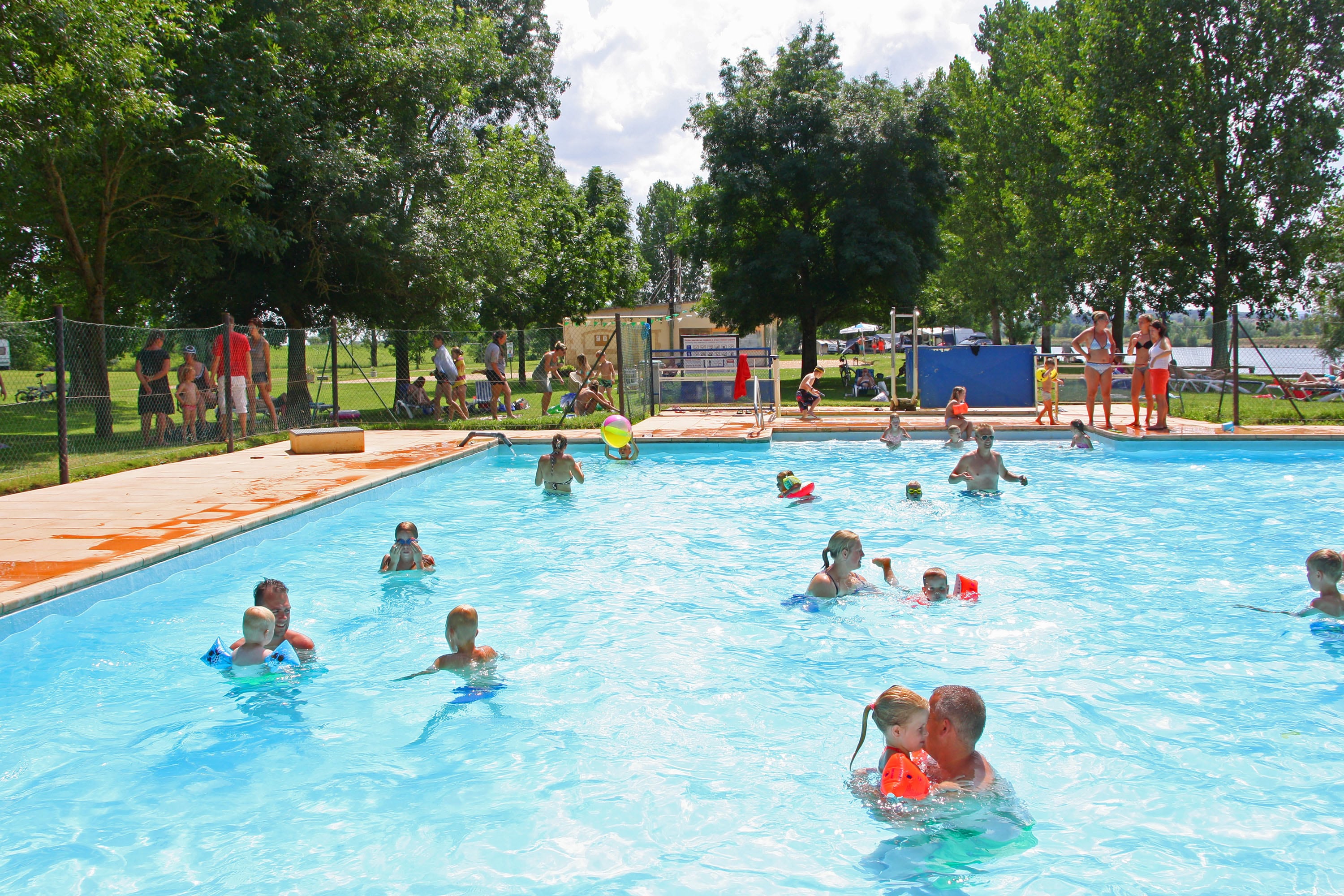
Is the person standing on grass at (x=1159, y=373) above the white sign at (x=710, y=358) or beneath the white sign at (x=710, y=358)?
beneath

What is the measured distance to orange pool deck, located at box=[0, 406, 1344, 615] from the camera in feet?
25.3

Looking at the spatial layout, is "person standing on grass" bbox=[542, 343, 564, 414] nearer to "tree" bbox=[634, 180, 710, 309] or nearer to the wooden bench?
the wooden bench

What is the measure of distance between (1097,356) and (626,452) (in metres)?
8.42

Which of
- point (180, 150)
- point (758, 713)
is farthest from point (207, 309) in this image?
point (758, 713)

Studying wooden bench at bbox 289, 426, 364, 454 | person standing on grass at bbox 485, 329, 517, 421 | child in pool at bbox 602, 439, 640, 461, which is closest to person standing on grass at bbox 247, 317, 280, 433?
wooden bench at bbox 289, 426, 364, 454

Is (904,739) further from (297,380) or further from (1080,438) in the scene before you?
(297,380)

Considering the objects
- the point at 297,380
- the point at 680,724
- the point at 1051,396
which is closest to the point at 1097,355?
the point at 1051,396

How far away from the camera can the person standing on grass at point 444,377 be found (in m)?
19.3

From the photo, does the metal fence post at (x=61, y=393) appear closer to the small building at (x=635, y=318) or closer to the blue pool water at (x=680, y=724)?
the blue pool water at (x=680, y=724)

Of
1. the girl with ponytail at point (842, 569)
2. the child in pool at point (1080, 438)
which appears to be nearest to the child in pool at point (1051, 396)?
the child in pool at point (1080, 438)

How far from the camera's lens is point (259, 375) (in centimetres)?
1736

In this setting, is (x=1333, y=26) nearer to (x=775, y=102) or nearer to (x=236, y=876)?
(x=775, y=102)

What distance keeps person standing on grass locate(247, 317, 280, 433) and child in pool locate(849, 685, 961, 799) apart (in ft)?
50.7

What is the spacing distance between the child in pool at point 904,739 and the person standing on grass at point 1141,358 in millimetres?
13142
